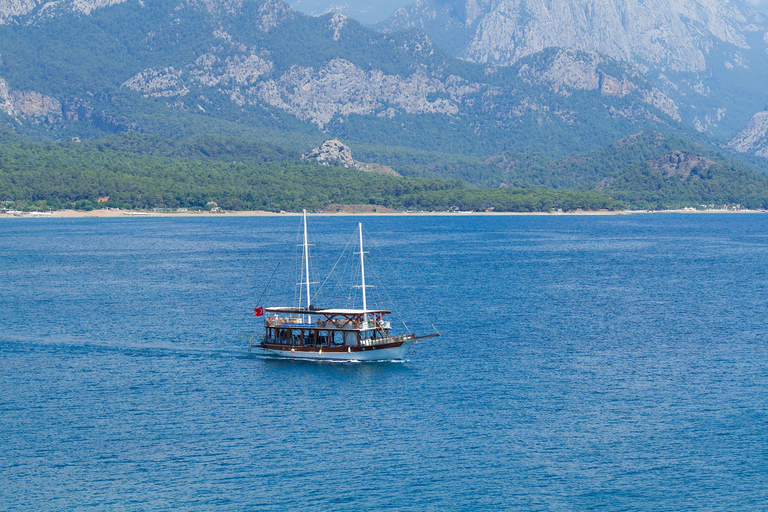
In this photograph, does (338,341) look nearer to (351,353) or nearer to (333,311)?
(333,311)

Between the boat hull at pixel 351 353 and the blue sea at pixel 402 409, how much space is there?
991 millimetres

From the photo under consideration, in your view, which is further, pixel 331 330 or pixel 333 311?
pixel 333 311

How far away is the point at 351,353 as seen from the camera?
86750 millimetres

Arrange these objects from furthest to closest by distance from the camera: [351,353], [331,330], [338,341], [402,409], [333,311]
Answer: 1. [338,341]
2. [333,311]
3. [331,330]
4. [351,353]
5. [402,409]

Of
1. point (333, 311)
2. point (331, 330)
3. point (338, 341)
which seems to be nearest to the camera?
point (331, 330)

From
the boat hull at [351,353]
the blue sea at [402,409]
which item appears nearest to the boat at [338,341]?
the boat hull at [351,353]

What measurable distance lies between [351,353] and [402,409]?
15.1 m

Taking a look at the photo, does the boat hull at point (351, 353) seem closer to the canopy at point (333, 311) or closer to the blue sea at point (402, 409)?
the blue sea at point (402, 409)

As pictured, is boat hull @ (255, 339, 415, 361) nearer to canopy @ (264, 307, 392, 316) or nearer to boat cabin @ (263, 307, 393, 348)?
boat cabin @ (263, 307, 393, 348)

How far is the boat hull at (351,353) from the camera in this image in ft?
284

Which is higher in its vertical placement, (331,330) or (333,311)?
(333,311)

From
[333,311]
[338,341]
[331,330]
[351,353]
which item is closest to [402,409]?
[351,353]

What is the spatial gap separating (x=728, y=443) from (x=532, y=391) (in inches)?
649

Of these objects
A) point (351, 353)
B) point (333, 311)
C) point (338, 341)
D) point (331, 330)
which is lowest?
point (351, 353)
